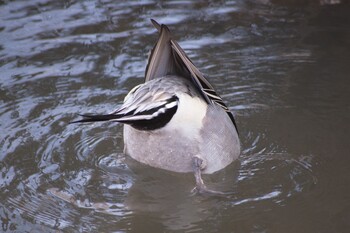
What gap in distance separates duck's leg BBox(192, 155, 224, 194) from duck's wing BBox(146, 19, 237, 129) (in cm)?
46

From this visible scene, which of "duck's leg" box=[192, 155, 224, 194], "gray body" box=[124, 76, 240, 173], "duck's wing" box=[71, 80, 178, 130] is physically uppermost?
"duck's wing" box=[71, 80, 178, 130]

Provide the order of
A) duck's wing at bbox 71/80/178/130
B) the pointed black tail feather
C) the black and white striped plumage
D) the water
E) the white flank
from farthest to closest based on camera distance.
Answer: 1. the white flank
2. the black and white striped plumage
3. the water
4. duck's wing at bbox 71/80/178/130
5. the pointed black tail feather

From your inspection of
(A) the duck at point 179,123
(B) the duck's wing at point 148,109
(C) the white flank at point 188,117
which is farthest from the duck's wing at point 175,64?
(B) the duck's wing at point 148,109

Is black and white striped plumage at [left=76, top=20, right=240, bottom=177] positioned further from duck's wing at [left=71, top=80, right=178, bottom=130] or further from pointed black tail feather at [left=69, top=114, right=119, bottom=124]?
pointed black tail feather at [left=69, top=114, right=119, bottom=124]

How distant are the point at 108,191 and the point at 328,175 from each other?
5.50 ft

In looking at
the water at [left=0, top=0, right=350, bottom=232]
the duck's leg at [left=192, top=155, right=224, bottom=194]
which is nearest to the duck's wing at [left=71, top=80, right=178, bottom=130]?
the duck's leg at [left=192, top=155, right=224, bottom=194]

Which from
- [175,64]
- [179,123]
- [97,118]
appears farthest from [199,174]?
[97,118]

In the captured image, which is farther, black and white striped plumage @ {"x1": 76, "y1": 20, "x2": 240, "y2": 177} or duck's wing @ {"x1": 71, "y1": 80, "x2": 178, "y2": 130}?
black and white striped plumage @ {"x1": 76, "y1": 20, "x2": 240, "y2": 177}

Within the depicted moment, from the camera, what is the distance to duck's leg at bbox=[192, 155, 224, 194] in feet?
16.9

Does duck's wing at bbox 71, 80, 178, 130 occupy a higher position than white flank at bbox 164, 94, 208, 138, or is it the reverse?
duck's wing at bbox 71, 80, 178, 130

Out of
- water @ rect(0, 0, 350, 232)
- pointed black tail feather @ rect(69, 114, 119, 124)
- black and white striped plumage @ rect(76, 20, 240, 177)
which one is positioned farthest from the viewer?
black and white striped plumage @ rect(76, 20, 240, 177)

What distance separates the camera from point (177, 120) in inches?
202

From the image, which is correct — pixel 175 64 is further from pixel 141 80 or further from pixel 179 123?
pixel 141 80

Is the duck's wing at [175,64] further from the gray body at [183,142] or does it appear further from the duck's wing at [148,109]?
the duck's wing at [148,109]
